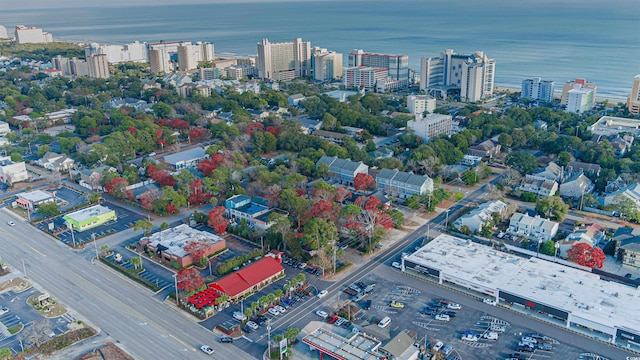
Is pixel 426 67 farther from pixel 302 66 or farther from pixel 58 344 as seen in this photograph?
pixel 58 344

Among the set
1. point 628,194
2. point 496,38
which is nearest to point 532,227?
point 628,194

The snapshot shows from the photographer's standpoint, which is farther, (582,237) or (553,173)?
(553,173)

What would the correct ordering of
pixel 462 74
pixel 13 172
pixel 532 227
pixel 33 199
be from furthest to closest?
pixel 462 74, pixel 13 172, pixel 33 199, pixel 532 227

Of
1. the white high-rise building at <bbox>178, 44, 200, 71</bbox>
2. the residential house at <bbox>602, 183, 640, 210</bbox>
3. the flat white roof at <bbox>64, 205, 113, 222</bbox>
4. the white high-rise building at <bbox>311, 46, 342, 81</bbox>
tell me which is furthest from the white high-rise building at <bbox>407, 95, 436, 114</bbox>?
the white high-rise building at <bbox>178, 44, 200, 71</bbox>

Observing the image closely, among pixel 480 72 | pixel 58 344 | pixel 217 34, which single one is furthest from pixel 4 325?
pixel 217 34

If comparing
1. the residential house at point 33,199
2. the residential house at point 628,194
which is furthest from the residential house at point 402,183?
the residential house at point 33,199

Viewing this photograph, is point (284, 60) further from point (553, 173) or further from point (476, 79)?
point (553, 173)
